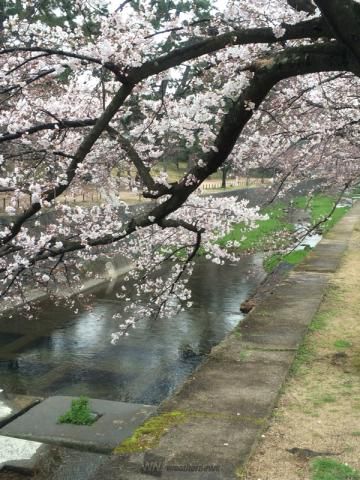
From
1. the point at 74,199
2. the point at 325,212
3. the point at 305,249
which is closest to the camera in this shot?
the point at 74,199

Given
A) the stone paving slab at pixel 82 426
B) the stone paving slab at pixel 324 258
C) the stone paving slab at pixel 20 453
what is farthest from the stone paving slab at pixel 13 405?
the stone paving slab at pixel 324 258

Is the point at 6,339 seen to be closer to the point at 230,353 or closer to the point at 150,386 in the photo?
the point at 150,386

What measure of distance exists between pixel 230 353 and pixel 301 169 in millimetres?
6315

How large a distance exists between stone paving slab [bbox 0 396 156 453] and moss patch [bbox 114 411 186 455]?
103cm

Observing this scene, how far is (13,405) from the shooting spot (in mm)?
8109

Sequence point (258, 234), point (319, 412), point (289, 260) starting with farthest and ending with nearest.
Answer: point (258, 234) < point (289, 260) < point (319, 412)

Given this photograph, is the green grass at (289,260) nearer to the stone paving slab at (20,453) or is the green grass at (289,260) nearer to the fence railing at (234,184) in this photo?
the stone paving slab at (20,453)

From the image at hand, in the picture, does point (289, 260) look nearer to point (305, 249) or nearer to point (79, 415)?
point (305, 249)

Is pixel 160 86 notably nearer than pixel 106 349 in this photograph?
Yes

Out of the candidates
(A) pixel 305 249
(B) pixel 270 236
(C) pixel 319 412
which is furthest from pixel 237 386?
(B) pixel 270 236

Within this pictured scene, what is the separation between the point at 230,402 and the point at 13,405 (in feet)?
12.5

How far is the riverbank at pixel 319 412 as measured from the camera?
4.64 meters

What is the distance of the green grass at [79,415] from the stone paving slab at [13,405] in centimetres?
89

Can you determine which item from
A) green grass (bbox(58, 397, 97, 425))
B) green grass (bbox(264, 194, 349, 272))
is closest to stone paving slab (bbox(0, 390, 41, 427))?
green grass (bbox(58, 397, 97, 425))
